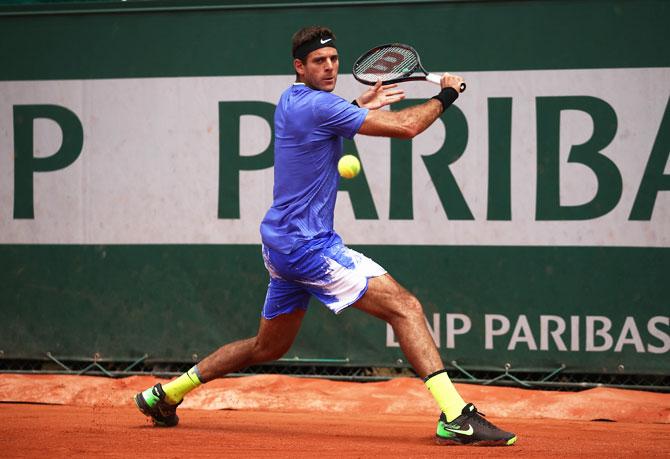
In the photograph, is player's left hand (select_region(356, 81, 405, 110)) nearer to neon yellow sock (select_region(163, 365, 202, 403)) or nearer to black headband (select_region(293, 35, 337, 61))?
black headband (select_region(293, 35, 337, 61))

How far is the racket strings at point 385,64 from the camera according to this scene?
4.65m

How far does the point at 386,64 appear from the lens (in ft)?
15.5

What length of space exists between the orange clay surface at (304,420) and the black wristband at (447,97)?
1.35 meters

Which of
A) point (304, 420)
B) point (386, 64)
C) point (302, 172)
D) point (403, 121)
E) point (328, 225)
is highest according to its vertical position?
point (386, 64)

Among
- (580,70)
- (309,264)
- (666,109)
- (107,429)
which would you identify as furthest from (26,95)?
(666,109)

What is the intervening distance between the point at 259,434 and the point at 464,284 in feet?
5.37

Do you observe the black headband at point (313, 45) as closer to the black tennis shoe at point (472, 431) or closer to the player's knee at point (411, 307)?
the player's knee at point (411, 307)

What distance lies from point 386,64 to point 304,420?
5.89ft

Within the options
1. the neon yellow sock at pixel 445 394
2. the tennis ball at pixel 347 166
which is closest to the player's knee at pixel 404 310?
the neon yellow sock at pixel 445 394

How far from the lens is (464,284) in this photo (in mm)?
5867

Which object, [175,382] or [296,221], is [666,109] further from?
[175,382]

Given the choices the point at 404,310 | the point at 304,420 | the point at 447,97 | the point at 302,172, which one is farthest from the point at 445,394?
the point at 304,420

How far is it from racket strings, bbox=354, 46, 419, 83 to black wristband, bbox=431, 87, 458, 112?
1.24 feet

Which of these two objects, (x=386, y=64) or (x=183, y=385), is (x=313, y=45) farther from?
(x=183, y=385)
